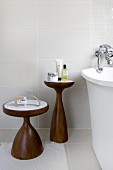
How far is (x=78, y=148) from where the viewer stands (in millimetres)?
1775

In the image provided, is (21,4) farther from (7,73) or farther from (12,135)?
(12,135)

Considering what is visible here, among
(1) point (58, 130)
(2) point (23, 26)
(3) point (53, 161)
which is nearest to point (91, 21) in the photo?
(2) point (23, 26)

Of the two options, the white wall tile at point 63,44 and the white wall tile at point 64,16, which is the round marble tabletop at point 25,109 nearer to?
the white wall tile at point 63,44

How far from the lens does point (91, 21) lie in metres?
2.01

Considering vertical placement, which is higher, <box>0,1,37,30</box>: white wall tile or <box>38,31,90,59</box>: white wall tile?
<box>0,1,37,30</box>: white wall tile

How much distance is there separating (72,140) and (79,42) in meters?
1.09

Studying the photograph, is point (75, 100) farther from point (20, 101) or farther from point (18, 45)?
point (18, 45)

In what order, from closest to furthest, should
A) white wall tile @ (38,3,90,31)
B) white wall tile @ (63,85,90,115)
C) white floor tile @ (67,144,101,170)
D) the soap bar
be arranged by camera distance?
white floor tile @ (67,144,101,170)
the soap bar
white wall tile @ (38,3,90,31)
white wall tile @ (63,85,90,115)

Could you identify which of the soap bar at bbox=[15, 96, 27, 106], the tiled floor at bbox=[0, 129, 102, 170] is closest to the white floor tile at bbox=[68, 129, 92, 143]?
the tiled floor at bbox=[0, 129, 102, 170]

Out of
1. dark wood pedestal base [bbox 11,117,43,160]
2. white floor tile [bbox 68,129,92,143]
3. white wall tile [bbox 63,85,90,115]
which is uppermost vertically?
white wall tile [bbox 63,85,90,115]

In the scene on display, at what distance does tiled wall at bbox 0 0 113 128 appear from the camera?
77.9 inches

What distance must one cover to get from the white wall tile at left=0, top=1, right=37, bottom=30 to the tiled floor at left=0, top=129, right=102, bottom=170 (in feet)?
3.97

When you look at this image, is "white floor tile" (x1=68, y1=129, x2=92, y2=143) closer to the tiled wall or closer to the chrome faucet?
the tiled wall

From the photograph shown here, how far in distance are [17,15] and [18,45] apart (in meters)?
0.32
